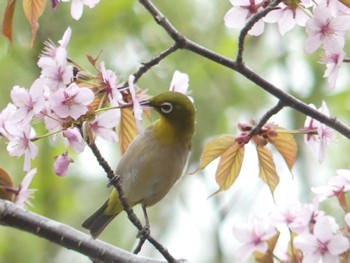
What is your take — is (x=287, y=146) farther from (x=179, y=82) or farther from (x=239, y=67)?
(x=179, y=82)

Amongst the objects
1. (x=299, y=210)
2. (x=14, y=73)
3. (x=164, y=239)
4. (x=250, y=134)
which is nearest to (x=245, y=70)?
(x=250, y=134)

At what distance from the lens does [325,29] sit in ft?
7.75

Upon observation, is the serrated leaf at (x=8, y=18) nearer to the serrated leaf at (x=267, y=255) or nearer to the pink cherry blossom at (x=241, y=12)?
the pink cherry blossom at (x=241, y=12)

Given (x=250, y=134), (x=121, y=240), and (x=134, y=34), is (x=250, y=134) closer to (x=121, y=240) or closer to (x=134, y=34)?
(x=134, y=34)

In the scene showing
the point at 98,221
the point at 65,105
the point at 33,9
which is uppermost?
the point at 33,9

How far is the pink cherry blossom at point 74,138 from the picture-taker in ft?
7.77

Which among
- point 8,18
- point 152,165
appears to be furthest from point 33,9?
Answer: point 152,165

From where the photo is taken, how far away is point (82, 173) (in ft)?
23.6

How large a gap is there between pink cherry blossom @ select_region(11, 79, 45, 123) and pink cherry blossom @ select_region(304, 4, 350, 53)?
846mm

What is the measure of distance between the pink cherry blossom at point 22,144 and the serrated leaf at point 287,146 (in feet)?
2.77

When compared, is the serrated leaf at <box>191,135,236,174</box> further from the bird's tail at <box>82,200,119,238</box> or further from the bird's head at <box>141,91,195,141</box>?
the bird's tail at <box>82,200,119,238</box>

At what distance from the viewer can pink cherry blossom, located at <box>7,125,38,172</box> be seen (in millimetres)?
2506

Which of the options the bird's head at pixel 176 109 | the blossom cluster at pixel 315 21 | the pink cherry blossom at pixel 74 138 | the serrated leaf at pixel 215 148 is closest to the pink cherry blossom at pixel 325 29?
the blossom cluster at pixel 315 21

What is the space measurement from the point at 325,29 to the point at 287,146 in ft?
1.77
